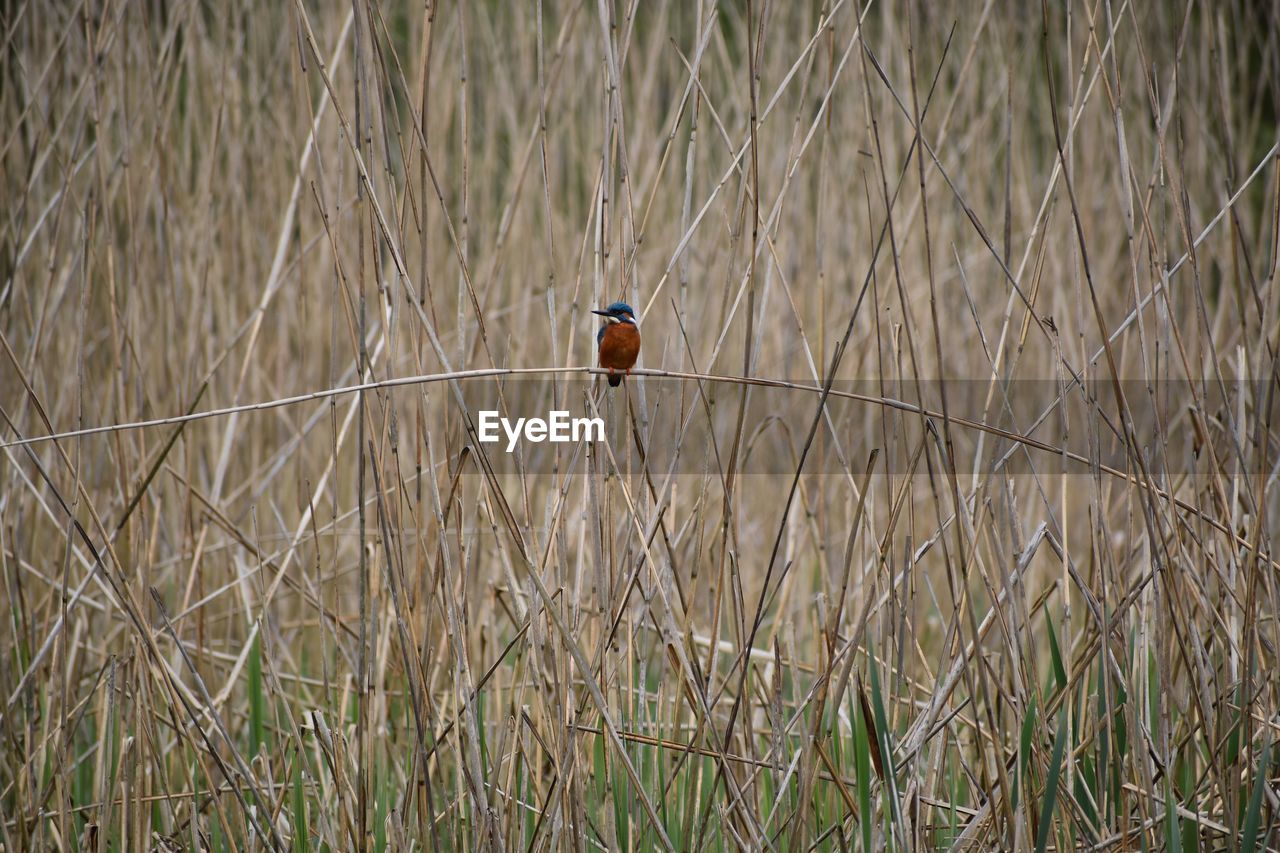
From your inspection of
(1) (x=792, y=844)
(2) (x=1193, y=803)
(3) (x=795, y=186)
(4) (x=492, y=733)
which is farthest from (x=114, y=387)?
(2) (x=1193, y=803)

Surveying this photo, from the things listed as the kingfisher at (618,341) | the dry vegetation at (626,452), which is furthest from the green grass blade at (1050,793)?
the kingfisher at (618,341)

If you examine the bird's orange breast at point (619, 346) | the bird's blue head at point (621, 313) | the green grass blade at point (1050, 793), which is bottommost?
the green grass blade at point (1050, 793)

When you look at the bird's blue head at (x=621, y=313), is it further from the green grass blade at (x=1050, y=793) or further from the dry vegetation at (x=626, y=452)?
the green grass blade at (x=1050, y=793)

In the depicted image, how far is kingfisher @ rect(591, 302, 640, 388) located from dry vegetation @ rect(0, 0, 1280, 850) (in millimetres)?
39

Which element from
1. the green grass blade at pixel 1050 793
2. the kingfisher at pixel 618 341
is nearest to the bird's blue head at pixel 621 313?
the kingfisher at pixel 618 341

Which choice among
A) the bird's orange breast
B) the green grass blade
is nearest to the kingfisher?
the bird's orange breast

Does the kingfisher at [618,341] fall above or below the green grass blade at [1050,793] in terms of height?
above

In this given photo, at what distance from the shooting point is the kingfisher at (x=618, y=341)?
4.33 ft

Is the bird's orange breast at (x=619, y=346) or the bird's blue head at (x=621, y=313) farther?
the bird's orange breast at (x=619, y=346)

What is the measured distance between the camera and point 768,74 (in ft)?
9.30

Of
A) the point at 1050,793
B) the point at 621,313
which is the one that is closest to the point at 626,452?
the point at 621,313

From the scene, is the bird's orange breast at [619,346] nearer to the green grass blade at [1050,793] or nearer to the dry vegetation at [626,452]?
the dry vegetation at [626,452]

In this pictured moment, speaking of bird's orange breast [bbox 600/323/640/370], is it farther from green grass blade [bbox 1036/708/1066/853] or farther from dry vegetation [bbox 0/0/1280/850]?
green grass blade [bbox 1036/708/1066/853]

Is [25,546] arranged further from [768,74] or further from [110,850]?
[768,74]
